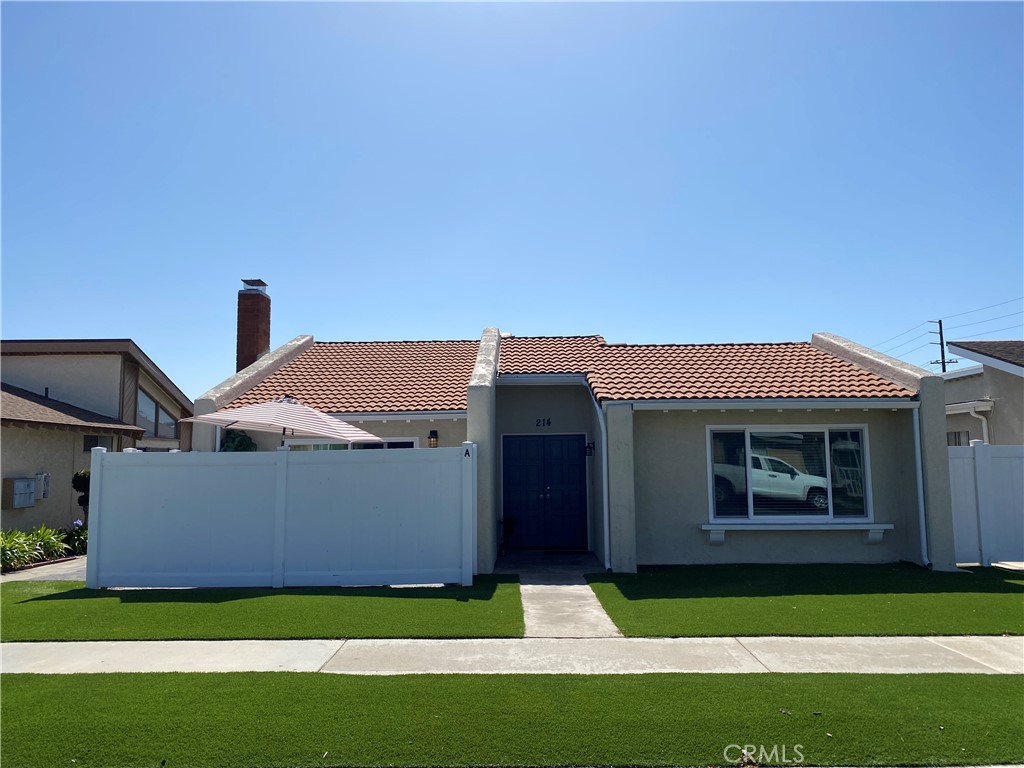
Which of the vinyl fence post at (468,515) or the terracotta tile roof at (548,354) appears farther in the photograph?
the terracotta tile roof at (548,354)

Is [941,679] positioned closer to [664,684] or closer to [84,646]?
[664,684]

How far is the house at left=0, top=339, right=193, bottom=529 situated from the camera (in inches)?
584

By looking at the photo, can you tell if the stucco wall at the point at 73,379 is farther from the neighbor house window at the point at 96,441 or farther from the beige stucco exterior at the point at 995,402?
the beige stucco exterior at the point at 995,402

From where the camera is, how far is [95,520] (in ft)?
33.4

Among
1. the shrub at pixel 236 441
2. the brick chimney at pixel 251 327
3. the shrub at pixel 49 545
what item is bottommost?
the shrub at pixel 49 545

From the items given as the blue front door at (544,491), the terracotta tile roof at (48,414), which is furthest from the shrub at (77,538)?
the blue front door at (544,491)

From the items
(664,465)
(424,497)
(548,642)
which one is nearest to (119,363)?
(424,497)

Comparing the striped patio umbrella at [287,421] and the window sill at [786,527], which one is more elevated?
the striped patio umbrella at [287,421]

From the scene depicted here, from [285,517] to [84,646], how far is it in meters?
3.36

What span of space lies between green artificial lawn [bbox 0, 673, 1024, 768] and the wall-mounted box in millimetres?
10263

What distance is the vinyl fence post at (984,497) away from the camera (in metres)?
11.8

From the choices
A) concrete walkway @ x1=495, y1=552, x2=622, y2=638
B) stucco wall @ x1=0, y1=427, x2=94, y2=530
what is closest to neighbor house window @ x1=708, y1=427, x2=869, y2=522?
concrete walkway @ x1=495, y1=552, x2=622, y2=638

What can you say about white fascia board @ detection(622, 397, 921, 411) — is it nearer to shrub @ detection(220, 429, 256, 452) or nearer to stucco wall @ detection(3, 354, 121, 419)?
shrub @ detection(220, 429, 256, 452)

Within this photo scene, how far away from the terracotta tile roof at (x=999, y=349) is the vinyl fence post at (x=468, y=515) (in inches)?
493
